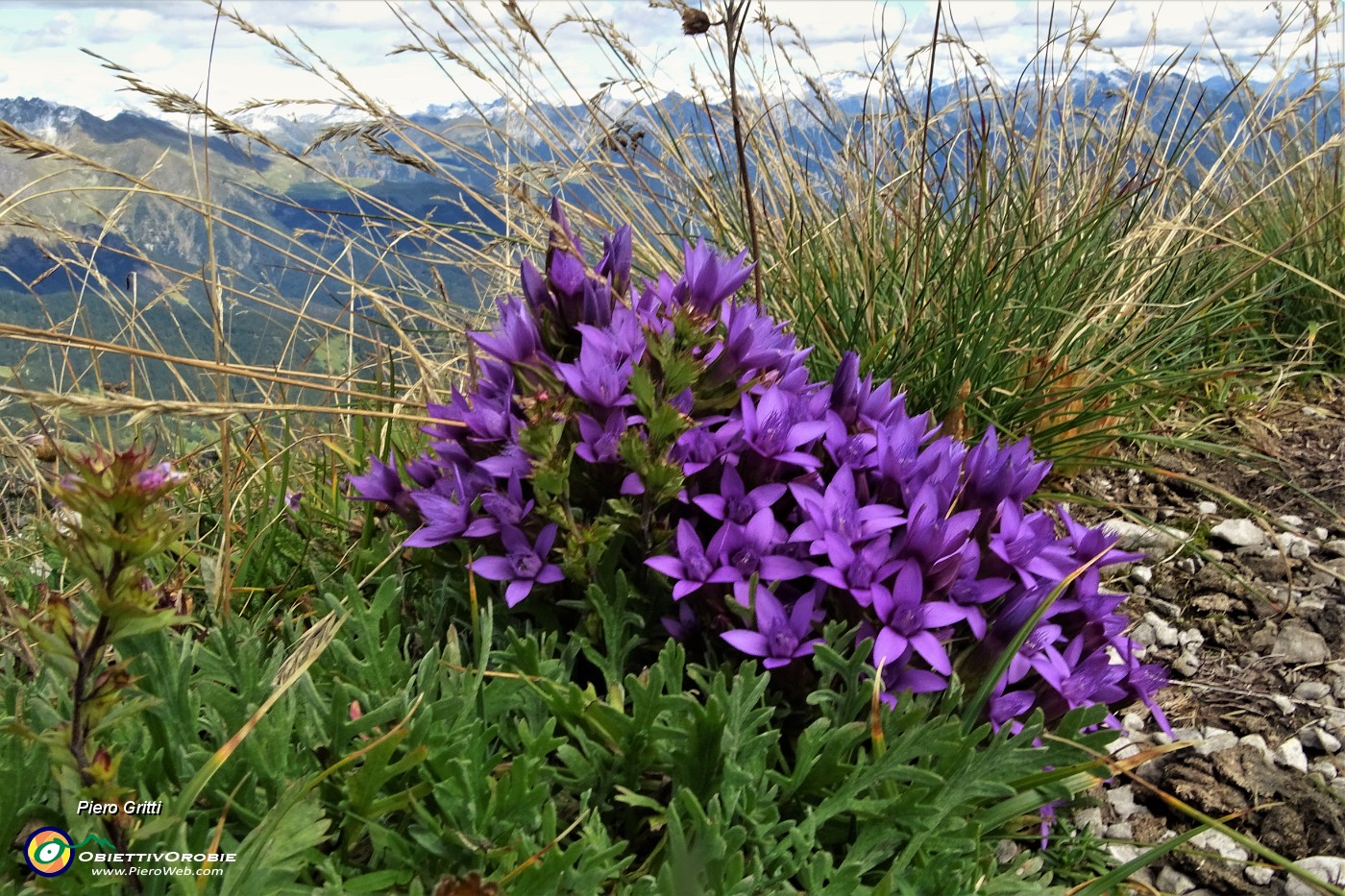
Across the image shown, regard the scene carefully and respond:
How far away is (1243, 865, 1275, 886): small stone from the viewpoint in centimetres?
181

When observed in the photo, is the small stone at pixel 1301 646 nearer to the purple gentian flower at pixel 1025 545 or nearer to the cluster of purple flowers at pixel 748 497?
the cluster of purple flowers at pixel 748 497

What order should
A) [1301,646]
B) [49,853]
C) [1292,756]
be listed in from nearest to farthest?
[49,853], [1292,756], [1301,646]

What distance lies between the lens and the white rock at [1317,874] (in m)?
1.77

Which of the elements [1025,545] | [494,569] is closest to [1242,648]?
[1025,545]

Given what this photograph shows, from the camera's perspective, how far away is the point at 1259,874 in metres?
1.82

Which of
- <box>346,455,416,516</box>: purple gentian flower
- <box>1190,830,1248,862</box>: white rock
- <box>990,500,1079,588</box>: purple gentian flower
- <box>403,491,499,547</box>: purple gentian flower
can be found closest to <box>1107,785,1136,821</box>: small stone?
<box>1190,830,1248,862</box>: white rock

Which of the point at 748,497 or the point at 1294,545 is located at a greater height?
the point at 748,497

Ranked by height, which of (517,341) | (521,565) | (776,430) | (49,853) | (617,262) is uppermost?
(617,262)

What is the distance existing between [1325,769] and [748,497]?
4.56 feet

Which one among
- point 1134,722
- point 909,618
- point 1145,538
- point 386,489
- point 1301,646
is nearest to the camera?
point 909,618

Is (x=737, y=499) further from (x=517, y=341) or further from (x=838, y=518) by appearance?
(x=517, y=341)

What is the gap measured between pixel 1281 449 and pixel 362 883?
3.34m

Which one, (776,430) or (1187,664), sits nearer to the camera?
(776,430)

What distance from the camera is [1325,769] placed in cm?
206
